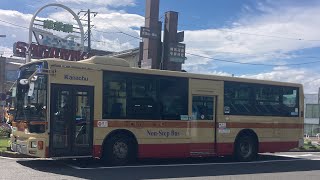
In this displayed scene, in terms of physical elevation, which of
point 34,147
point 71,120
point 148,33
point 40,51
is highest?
point 148,33

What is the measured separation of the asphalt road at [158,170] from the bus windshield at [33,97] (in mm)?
1471

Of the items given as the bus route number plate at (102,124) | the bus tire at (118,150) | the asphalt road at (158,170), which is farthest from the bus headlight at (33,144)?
the bus tire at (118,150)

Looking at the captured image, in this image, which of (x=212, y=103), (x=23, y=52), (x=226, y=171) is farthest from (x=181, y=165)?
(x=23, y=52)

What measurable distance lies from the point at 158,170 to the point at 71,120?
9.72ft

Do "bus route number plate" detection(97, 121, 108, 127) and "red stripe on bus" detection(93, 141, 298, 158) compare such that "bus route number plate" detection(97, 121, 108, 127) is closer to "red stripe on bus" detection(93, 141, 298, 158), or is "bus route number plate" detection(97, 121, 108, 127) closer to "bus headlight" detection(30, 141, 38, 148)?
"red stripe on bus" detection(93, 141, 298, 158)

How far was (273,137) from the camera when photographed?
17953 millimetres

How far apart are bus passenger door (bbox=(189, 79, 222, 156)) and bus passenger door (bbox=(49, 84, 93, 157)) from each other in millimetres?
3929

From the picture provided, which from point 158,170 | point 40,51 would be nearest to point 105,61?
point 158,170

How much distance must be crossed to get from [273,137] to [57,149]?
9156 mm

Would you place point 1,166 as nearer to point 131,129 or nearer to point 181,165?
point 131,129

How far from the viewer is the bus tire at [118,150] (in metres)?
13.6

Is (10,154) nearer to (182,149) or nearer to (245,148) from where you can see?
(182,149)

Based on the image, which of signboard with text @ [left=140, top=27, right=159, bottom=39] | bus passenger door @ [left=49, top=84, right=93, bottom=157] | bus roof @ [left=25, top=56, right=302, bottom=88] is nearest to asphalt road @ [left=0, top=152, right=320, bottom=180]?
bus passenger door @ [left=49, top=84, right=93, bottom=157]

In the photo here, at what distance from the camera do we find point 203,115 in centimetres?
1595
